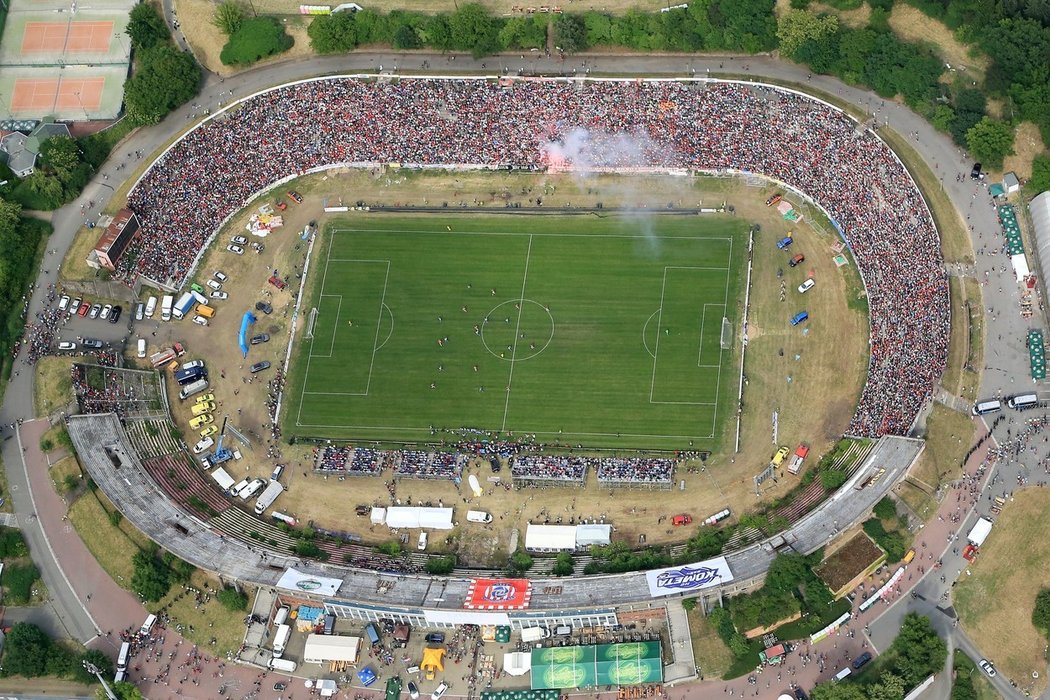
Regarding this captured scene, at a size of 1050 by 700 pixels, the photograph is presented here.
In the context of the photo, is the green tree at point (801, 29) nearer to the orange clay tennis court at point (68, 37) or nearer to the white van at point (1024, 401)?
the white van at point (1024, 401)

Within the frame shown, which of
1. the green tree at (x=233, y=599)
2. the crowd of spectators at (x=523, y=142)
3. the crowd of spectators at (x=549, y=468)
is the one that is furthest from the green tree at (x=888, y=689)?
the green tree at (x=233, y=599)

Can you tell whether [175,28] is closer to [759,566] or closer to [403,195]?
[403,195]

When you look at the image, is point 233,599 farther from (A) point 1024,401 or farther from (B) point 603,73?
(A) point 1024,401

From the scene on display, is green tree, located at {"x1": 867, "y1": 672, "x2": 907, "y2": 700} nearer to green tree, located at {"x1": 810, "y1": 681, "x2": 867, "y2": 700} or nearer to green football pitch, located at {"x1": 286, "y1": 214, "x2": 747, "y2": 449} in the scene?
green tree, located at {"x1": 810, "y1": 681, "x2": 867, "y2": 700}

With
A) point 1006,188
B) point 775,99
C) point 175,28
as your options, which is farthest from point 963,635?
point 175,28

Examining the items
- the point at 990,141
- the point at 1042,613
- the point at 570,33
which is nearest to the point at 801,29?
the point at 990,141

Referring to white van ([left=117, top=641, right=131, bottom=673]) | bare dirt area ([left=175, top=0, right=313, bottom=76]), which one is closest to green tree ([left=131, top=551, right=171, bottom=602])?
white van ([left=117, top=641, right=131, bottom=673])
